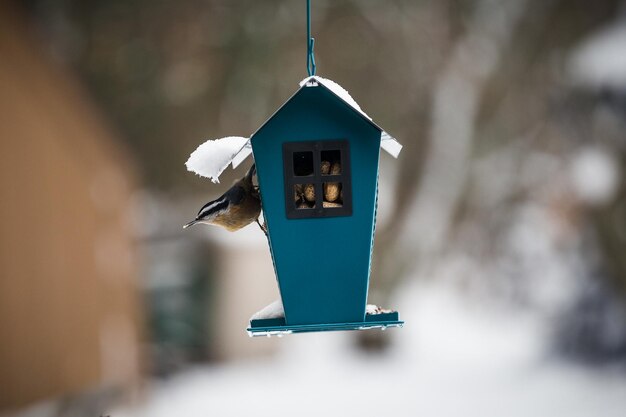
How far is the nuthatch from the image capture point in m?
2.02

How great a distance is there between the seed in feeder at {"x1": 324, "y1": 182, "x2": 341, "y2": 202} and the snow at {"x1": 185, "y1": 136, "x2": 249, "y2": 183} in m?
0.25

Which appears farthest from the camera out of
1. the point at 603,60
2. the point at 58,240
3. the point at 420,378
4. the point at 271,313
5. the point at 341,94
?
the point at 420,378

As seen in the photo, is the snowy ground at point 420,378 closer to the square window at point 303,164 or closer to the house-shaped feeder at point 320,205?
the house-shaped feeder at point 320,205

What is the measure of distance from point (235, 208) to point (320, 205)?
0.28 m

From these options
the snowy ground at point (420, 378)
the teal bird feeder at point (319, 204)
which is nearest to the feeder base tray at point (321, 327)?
the teal bird feeder at point (319, 204)

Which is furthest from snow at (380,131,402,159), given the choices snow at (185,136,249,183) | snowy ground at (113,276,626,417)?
snowy ground at (113,276,626,417)

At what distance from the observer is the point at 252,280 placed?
20.8 feet

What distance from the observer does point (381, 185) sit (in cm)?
599

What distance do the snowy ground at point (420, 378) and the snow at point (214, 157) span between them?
3.79 meters

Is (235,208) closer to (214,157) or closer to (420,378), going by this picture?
(214,157)

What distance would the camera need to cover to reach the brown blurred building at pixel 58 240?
526cm

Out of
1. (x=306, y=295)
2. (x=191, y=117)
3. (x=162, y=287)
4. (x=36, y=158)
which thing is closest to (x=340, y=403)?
(x=162, y=287)

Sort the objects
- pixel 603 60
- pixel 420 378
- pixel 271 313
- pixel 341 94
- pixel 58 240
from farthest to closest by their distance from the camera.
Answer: pixel 420 378 → pixel 603 60 → pixel 58 240 → pixel 271 313 → pixel 341 94

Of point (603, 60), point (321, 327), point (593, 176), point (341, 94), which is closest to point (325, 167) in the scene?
point (341, 94)
